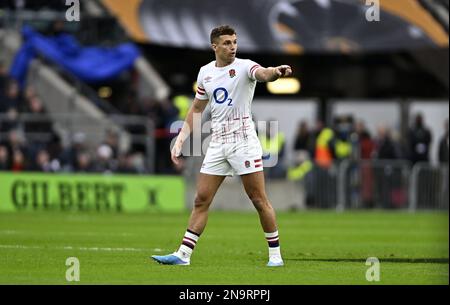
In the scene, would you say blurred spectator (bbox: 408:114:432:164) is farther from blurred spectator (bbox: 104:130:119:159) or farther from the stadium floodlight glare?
blurred spectator (bbox: 104:130:119:159)

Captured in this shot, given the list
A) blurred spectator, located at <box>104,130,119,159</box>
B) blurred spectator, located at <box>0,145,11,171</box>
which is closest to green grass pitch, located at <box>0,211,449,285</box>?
blurred spectator, located at <box>0,145,11,171</box>

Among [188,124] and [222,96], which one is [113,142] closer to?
[188,124]

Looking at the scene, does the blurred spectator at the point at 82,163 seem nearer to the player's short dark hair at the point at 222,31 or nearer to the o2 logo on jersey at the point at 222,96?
the o2 logo on jersey at the point at 222,96

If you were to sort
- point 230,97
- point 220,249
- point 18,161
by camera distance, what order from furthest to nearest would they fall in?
point 18,161 → point 220,249 → point 230,97

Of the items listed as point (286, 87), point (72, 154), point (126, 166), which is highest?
point (286, 87)

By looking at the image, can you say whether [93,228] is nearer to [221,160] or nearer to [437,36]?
[221,160]

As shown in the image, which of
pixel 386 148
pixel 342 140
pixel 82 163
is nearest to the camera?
pixel 82 163

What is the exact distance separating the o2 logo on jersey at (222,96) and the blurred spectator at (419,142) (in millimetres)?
21135

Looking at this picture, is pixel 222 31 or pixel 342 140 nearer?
pixel 222 31

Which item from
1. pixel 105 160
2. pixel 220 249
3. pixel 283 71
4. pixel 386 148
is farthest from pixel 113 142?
pixel 283 71

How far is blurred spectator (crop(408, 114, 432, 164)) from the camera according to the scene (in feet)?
116

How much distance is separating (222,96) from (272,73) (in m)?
1.07

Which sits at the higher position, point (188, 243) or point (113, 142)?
point (113, 142)

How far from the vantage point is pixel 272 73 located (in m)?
13.6
